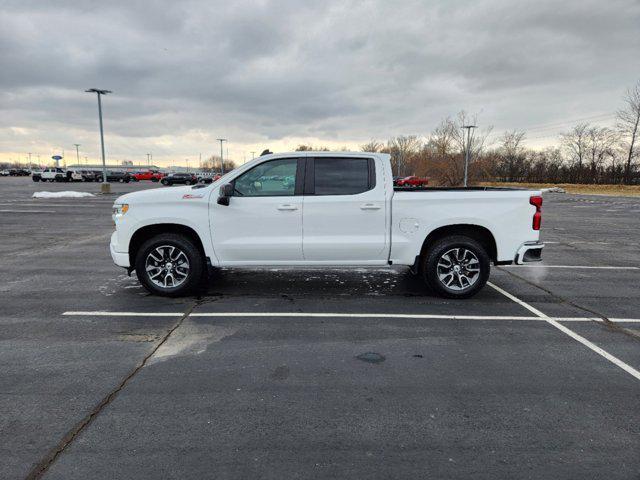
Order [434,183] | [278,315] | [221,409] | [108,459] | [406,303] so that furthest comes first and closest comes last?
[434,183], [406,303], [278,315], [221,409], [108,459]

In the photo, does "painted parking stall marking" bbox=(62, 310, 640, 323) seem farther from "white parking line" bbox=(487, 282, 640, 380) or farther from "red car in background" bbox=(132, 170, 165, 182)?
"red car in background" bbox=(132, 170, 165, 182)

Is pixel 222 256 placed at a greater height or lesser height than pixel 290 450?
greater

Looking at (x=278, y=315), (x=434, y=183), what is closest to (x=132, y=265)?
(x=278, y=315)

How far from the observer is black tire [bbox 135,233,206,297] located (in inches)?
233

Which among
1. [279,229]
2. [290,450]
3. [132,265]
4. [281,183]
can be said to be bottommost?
[290,450]

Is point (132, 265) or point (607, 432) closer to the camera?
point (607, 432)

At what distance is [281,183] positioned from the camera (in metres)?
5.95

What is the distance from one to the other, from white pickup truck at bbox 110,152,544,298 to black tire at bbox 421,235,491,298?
0.5 inches

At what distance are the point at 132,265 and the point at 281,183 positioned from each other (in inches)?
96.0

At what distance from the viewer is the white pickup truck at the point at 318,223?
5.86 meters

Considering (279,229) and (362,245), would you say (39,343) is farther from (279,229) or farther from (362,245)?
(362,245)

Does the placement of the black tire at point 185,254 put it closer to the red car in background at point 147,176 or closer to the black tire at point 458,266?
the black tire at point 458,266

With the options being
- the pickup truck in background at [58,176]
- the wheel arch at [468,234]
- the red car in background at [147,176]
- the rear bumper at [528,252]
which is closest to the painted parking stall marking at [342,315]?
the rear bumper at [528,252]

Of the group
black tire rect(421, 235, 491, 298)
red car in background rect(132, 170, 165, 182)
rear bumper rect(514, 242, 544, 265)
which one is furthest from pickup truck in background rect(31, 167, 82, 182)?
rear bumper rect(514, 242, 544, 265)
